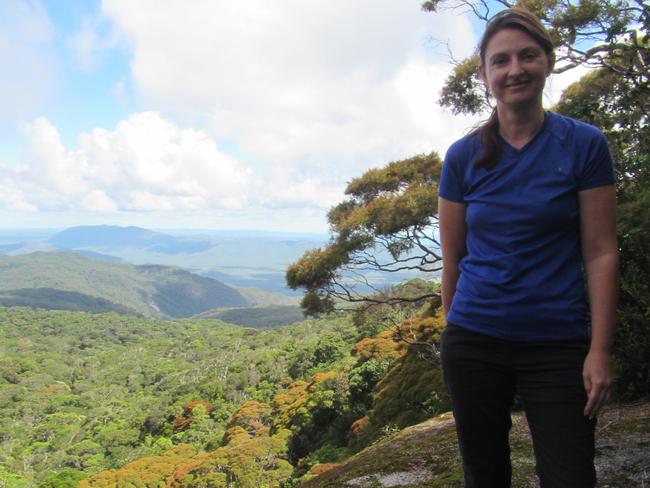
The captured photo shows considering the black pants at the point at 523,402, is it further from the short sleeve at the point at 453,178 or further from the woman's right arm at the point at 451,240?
the short sleeve at the point at 453,178

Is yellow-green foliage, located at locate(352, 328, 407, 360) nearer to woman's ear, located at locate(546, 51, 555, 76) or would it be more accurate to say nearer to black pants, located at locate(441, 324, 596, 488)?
black pants, located at locate(441, 324, 596, 488)

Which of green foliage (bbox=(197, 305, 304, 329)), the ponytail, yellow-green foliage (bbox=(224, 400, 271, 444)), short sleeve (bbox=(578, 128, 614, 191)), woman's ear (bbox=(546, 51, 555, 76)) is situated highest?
woman's ear (bbox=(546, 51, 555, 76))

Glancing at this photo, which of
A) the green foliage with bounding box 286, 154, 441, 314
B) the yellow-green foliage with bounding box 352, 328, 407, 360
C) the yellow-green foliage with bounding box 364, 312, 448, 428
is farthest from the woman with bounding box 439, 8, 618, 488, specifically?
the yellow-green foliage with bounding box 352, 328, 407, 360

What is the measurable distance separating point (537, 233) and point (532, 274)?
99 mm

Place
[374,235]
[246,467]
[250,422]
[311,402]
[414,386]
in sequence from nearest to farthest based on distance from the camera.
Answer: [374,235] < [414,386] < [246,467] < [311,402] < [250,422]

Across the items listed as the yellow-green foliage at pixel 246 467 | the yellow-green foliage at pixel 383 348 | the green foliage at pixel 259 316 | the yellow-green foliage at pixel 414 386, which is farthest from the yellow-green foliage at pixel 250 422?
the green foliage at pixel 259 316

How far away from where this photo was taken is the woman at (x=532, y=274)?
115 centimetres

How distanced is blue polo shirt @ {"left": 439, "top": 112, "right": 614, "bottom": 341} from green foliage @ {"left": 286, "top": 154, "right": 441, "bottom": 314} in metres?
6.04

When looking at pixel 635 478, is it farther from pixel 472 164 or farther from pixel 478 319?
pixel 472 164

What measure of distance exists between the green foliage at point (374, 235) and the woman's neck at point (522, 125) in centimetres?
599

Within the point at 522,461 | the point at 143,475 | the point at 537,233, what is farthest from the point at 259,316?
the point at 537,233

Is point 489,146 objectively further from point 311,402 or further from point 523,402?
point 311,402

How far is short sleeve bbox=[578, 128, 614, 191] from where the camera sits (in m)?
1.15

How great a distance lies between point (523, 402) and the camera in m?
1.22
